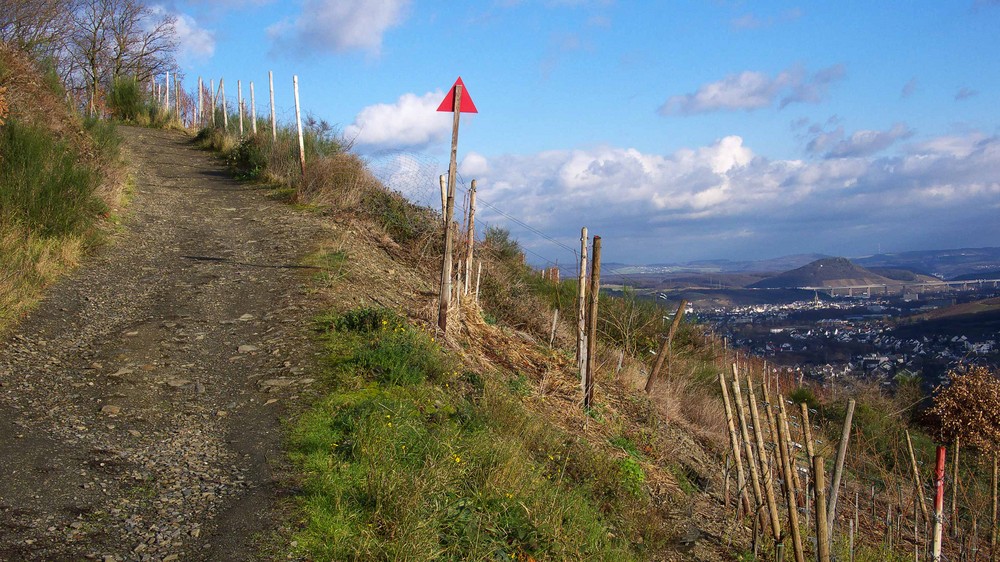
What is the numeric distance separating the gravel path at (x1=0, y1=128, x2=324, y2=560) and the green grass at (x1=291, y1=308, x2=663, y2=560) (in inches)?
14.1

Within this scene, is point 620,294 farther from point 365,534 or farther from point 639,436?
point 365,534

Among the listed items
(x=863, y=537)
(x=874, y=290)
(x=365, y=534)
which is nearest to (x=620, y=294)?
(x=863, y=537)

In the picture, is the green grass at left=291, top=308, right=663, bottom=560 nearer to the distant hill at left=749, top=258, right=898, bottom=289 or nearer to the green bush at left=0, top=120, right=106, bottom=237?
the green bush at left=0, top=120, right=106, bottom=237

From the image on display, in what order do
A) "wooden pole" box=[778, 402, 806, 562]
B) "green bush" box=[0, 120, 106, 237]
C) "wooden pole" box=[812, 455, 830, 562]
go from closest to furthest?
"wooden pole" box=[812, 455, 830, 562], "wooden pole" box=[778, 402, 806, 562], "green bush" box=[0, 120, 106, 237]

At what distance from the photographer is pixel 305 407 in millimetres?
6020

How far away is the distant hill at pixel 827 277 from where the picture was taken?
45.1 m

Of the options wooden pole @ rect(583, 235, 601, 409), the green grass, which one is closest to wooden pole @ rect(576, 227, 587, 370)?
wooden pole @ rect(583, 235, 601, 409)

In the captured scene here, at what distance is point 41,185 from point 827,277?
146ft

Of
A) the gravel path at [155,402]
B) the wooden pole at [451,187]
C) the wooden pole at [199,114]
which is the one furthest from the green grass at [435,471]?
the wooden pole at [199,114]

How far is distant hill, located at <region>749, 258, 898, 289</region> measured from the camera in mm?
45062

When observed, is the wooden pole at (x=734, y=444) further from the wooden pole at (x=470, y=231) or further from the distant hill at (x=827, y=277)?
the distant hill at (x=827, y=277)

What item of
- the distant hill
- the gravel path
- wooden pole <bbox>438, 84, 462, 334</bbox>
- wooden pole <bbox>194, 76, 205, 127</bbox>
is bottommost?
the distant hill

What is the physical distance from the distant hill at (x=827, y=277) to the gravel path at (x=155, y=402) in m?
39.9

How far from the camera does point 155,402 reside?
597 centimetres
